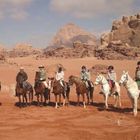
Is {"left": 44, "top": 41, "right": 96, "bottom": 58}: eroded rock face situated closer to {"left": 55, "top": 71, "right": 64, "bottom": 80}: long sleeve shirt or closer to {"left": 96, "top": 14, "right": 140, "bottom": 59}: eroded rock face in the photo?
{"left": 96, "top": 14, "right": 140, "bottom": 59}: eroded rock face

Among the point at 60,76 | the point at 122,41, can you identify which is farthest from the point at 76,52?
the point at 60,76

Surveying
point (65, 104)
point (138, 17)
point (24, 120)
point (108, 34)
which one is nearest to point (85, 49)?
point (108, 34)

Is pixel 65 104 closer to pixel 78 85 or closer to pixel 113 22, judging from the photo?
pixel 78 85

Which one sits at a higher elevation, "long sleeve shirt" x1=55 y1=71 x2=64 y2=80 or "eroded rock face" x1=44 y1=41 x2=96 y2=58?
"eroded rock face" x1=44 y1=41 x2=96 y2=58

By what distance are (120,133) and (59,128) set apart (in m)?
2.33

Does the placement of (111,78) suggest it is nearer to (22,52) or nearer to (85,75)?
(85,75)

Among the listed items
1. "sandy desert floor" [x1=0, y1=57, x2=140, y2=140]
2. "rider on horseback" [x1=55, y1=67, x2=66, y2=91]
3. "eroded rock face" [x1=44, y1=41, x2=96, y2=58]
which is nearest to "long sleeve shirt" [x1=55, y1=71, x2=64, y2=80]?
"rider on horseback" [x1=55, y1=67, x2=66, y2=91]

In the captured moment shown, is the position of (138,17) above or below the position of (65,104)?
above

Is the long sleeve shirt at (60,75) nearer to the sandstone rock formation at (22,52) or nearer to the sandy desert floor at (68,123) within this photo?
the sandy desert floor at (68,123)

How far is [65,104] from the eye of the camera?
874 inches

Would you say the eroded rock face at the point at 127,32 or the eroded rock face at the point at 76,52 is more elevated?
the eroded rock face at the point at 127,32

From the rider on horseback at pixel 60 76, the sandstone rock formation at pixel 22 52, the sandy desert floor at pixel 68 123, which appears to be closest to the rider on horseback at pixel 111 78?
the sandy desert floor at pixel 68 123

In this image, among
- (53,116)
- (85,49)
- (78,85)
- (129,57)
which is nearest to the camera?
(53,116)

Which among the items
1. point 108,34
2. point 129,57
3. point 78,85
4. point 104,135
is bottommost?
point 104,135
